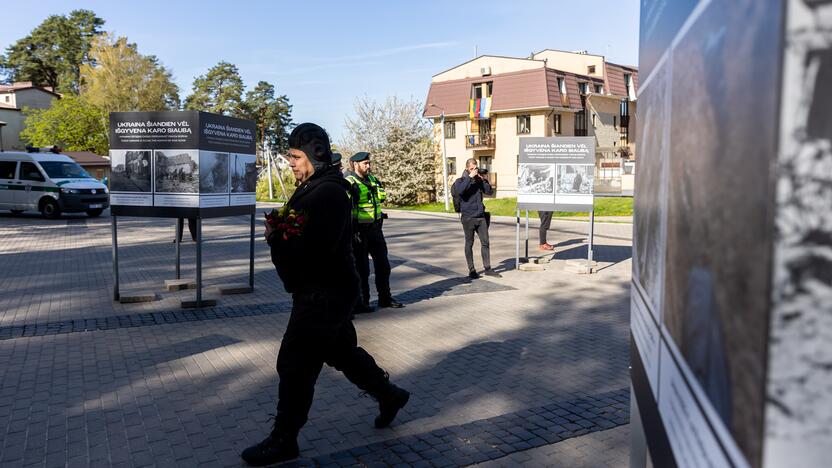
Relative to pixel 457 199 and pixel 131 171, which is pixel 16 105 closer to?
pixel 131 171

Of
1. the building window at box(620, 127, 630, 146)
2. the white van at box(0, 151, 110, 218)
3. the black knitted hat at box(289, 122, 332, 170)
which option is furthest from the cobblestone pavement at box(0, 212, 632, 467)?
the building window at box(620, 127, 630, 146)

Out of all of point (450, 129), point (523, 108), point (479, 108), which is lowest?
point (450, 129)

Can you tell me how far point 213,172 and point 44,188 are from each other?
58.2 ft

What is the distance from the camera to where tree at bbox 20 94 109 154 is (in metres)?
57.5

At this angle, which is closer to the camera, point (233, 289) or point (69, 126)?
point (233, 289)

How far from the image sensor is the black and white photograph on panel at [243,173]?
917cm

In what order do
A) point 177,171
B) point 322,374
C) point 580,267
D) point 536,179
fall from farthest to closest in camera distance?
point 536,179 < point 580,267 < point 177,171 < point 322,374

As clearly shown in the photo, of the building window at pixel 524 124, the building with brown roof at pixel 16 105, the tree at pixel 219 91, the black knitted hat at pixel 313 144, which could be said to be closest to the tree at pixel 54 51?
the building with brown roof at pixel 16 105

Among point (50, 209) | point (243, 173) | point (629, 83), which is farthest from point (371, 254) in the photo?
point (629, 83)

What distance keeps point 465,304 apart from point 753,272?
785cm

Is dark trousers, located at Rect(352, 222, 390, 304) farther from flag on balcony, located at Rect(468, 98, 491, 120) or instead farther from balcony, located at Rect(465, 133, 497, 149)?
balcony, located at Rect(465, 133, 497, 149)

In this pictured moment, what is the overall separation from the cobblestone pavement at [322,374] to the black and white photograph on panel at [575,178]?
1598mm

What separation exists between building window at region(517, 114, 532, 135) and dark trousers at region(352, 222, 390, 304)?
43.7m

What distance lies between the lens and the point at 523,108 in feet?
163
